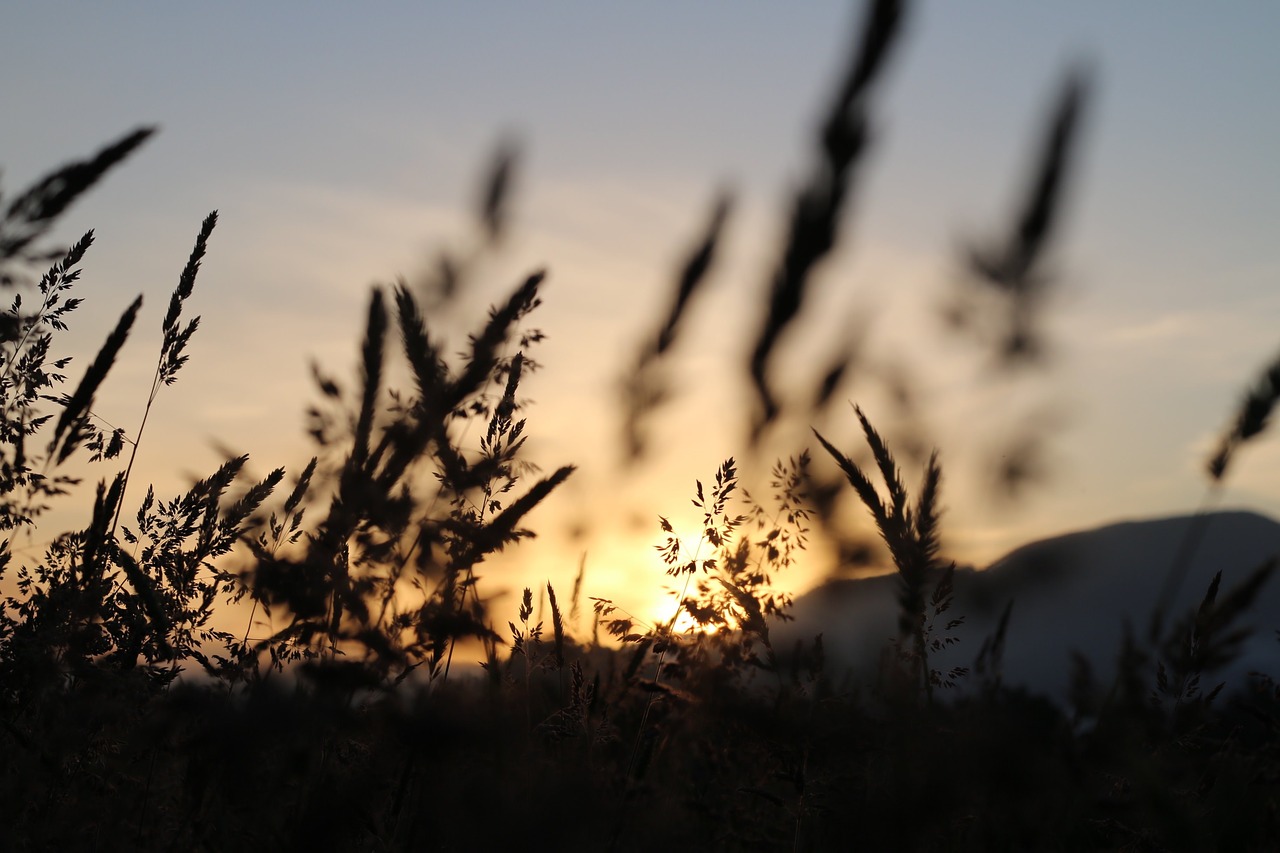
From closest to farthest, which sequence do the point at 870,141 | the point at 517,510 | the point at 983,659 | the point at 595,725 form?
the point at 870,141, the point at 517,510, the point at 983,659, the point at 595,725

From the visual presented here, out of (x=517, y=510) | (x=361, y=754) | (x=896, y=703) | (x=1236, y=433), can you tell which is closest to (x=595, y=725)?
(x=361, y=754)

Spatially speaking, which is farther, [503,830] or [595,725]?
[595,725]

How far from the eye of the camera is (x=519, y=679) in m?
2.80

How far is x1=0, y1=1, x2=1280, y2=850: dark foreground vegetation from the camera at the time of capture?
161 centimetres

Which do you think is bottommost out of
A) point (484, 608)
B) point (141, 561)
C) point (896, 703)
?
point (896, 703)

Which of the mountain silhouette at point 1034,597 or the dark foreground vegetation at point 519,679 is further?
the mountain silhouette at point 1034,597

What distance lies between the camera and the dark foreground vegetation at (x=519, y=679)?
1.61 m

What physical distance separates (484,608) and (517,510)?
284 millimetres

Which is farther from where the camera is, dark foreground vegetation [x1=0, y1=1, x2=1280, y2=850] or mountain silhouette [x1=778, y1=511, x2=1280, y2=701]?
mountain silhouette [x1=778, y1=511, x2=1280, y2=701]

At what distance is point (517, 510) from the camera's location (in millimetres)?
1862

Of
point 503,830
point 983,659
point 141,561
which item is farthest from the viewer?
point 141,561

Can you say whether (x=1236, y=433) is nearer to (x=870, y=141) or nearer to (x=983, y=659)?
(x=983, y=659)

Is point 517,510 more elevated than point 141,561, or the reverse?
point 141,561

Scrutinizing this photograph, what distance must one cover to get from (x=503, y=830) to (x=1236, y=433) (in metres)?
2.05
